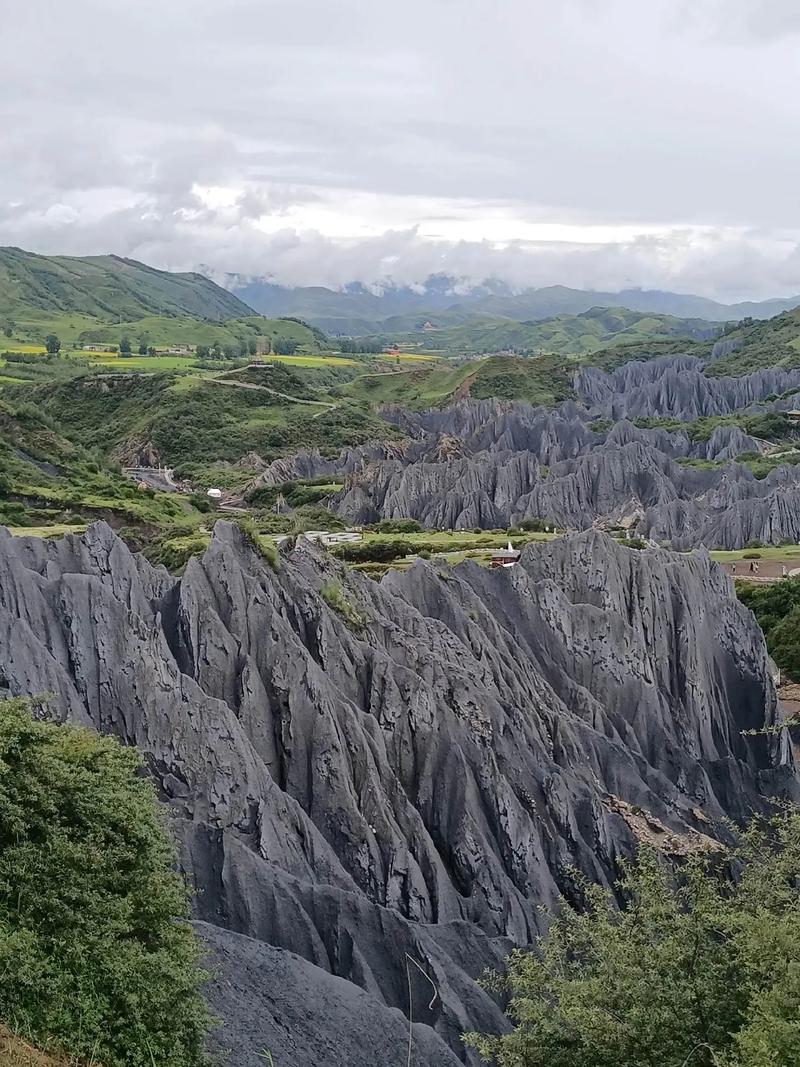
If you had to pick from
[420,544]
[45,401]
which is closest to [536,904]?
[420,544]

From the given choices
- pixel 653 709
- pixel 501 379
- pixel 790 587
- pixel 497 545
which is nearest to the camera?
pixel 653 709

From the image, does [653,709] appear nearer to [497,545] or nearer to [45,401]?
[497,545]

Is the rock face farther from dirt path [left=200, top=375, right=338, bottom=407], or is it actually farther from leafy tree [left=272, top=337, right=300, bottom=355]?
leafy tree [left=272, top=337, right=300, bottom=355]

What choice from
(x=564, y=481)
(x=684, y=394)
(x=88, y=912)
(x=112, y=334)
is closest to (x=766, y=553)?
(x=564, y=481)

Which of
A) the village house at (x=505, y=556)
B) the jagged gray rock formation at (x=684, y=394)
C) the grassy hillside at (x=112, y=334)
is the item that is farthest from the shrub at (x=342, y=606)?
the grassy hillside at (x=112, y=334)

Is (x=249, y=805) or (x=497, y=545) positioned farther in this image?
(x=497, y=545)

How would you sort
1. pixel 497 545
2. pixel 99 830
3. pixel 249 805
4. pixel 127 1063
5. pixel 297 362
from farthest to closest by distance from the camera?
pixel 297 362
pixel 497 545
pixel 249 805
pixel 99 830
pixel 127 1063

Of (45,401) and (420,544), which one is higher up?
(45,401)
